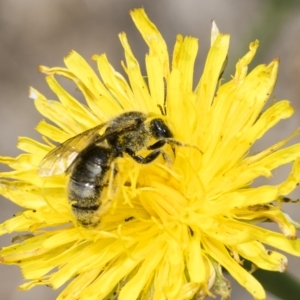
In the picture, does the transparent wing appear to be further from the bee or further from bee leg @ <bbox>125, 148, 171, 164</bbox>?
bee leg @ <bbox>125, 148, 171, 164</bbox>

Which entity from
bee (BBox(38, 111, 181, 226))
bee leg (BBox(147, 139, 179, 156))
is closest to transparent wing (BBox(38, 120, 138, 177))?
bee (BBox(38, 111, 181, 226))

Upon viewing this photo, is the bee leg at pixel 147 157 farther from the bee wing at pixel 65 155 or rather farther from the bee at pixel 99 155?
the bee wing at pixel 65 155

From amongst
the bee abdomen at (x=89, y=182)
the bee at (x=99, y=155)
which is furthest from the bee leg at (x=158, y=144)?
the bee abdomen at (x=89, y=182)

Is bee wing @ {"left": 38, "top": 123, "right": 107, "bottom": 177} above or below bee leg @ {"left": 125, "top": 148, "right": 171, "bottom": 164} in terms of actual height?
above

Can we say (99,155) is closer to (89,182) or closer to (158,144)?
(89,182)

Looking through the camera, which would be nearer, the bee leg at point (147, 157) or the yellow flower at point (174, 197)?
the yellow flower at point (174, 197)

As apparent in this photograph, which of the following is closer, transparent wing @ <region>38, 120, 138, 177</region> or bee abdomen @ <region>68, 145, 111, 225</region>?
bee abdomen @ <region>68, 145, 111, 225</region>
